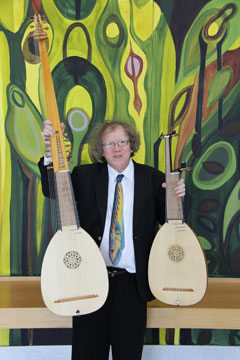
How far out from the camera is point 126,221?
1.45m

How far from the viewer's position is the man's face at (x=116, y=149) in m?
1.45

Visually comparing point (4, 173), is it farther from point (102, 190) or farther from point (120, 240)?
point (120, 240)

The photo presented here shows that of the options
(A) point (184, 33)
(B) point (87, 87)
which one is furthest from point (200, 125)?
(B) point (87, 87)

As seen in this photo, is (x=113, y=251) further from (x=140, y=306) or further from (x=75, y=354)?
(x=75, y=354)

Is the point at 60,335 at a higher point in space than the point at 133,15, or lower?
lower

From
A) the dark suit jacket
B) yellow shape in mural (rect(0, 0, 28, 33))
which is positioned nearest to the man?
the dark suit jacket

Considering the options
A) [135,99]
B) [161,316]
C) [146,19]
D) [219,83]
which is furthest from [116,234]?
[146,19]

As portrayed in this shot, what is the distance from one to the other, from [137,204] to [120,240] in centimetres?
17

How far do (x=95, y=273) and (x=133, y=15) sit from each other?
1592 millimetres

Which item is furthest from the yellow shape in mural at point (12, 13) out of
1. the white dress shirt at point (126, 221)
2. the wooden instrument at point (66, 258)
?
the white dress shirt at point (126, 221)

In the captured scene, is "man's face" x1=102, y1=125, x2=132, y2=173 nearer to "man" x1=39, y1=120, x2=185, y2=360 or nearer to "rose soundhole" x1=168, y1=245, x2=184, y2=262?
"man" x1=39, y1=120, x2=185, y2=360

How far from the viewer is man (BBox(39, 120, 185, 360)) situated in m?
1.42

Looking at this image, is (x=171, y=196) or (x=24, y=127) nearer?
(x=171, y=196)

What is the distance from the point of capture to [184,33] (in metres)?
2.11
